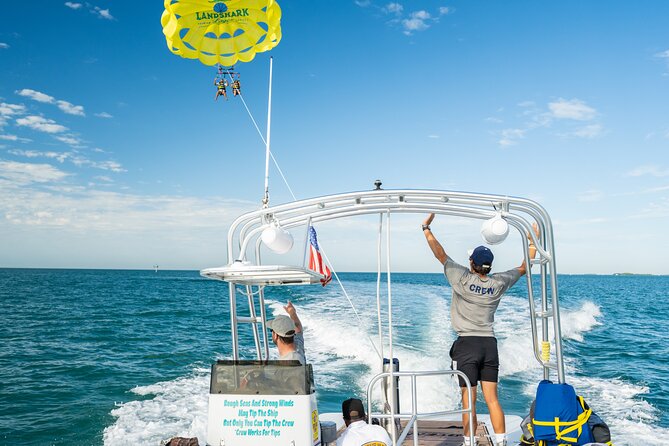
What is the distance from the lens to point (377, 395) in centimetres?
1248

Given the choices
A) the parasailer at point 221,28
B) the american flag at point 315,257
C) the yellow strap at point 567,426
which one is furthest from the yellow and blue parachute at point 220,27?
the yellow strap at point 567,426

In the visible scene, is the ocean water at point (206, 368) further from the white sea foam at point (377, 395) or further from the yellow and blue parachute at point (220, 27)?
the yellow and blue parachute at point (220, 27)

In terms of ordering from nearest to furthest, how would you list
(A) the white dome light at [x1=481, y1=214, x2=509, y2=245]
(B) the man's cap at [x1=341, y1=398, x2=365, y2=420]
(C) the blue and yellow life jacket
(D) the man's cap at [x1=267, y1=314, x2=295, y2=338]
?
(B) the man's cap at [x1=341, y1=398, x2=365, y2=420] → (D) the man's cap at [x1=267, y1=314, x2=295, y2=338] → (C) the blue and yellow life jacket → (A) the white dome light at [x1=481, y1=214, x2=509, y2=245]

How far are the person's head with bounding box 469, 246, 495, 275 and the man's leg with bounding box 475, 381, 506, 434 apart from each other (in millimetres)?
1112

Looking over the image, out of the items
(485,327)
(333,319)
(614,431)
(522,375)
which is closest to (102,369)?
(333,319)

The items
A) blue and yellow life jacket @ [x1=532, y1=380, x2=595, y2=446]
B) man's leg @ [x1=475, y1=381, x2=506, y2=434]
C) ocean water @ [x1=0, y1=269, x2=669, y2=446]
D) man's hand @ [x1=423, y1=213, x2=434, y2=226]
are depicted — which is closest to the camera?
blue and yellow life jacket @ [x1=532, y1=380, x2=595, y2=446]

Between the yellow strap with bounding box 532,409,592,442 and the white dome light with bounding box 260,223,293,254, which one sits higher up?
the white dome light with bounding box 260,223,293,254

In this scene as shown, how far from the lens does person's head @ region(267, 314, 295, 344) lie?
4.56 meters

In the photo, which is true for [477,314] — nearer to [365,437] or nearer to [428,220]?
[428,220]

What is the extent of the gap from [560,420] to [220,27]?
275 inches

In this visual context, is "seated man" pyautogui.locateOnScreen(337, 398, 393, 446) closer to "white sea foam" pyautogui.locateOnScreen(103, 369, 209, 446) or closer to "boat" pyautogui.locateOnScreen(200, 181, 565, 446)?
"boat" pyautogui.locateOnScreen(200, 181, 565, 446)

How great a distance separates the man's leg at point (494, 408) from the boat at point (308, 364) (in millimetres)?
252

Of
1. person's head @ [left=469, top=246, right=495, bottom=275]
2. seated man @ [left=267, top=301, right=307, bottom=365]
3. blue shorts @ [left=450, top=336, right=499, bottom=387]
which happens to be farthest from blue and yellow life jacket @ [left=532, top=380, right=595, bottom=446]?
seated man @ [left=267, top=301, right=307, bottom=365]

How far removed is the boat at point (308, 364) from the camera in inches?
166
